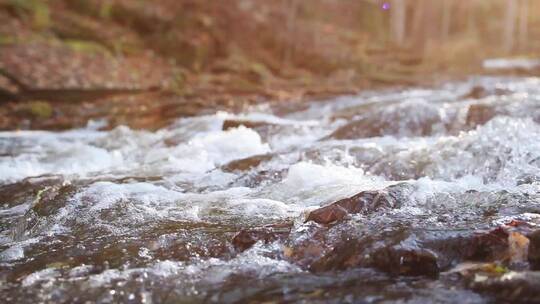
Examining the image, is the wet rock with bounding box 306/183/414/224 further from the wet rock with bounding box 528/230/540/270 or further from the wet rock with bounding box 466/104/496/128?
the wet rock with bounding box 466/104/496/128

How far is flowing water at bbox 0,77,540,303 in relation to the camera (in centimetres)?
353

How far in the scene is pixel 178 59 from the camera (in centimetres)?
1727

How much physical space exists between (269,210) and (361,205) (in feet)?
2.93

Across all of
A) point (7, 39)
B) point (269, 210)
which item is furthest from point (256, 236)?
point (7, 39)

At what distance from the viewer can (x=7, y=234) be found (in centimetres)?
476

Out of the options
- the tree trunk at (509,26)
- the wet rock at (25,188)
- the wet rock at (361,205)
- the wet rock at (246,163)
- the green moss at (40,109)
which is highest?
the tree trunk at (509,26)

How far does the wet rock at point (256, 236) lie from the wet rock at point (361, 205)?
34cm

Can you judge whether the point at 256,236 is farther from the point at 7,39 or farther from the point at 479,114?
the point at 7,39

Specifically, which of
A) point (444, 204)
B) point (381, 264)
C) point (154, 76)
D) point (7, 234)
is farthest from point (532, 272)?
point (154, 76)

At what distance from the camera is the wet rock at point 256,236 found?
4.10 meters

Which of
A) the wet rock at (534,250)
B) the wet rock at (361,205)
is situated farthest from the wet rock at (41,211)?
the wet rock at (534,250)

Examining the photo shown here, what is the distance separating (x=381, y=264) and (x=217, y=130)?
6.47 metres

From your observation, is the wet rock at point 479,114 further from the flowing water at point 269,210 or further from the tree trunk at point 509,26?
the tree trunk at point 509,26

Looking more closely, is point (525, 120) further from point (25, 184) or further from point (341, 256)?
point (25, 184)
